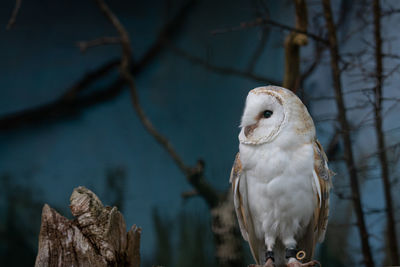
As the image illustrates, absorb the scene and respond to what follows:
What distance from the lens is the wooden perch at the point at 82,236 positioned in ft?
3.13

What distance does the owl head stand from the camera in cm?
104

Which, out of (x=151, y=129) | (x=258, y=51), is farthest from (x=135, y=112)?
(x=258, y=51)

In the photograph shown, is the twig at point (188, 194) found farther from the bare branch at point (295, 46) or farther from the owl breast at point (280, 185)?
the owl breast at point (280, 185)

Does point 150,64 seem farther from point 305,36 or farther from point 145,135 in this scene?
point 305,36

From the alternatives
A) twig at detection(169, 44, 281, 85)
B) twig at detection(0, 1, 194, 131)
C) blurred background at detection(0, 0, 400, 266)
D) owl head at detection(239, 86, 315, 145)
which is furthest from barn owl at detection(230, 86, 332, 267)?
twig at detection(0, 1, 194, 131)

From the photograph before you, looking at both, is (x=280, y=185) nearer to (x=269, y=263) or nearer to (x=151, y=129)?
(x=269, y=263)

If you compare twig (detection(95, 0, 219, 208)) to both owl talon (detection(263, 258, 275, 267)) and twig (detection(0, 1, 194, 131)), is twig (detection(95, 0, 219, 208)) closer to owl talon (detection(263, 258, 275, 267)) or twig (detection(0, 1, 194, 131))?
twig (detection(0, 1, 194, 131))

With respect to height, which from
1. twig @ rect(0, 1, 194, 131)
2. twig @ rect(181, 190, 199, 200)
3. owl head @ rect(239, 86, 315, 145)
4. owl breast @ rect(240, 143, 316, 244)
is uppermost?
twig @ rect(0, 1, 194, 131)

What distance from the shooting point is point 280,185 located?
1.04 metres

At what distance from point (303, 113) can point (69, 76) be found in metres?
1.54

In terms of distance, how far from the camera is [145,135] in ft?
7.33

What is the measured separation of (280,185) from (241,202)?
0.16m

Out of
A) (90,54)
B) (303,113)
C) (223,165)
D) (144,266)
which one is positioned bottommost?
(144,266)

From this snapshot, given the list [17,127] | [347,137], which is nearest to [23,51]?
[17,127]
